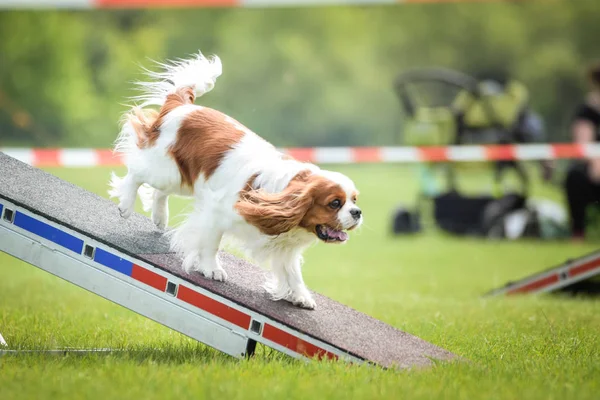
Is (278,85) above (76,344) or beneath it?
above

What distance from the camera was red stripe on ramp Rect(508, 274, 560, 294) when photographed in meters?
7.57

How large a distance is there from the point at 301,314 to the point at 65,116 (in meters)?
19.9

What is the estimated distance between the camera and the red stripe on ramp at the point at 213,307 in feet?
14.5

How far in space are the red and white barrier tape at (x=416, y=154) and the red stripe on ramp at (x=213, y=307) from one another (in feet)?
21.2

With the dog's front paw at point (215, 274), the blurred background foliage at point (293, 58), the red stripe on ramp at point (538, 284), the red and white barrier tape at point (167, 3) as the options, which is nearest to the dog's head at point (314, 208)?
the dog's front paw at point (215, 274)

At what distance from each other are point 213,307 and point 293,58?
24.2 meters

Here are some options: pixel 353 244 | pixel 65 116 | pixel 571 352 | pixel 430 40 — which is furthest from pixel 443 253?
pixel 430 40

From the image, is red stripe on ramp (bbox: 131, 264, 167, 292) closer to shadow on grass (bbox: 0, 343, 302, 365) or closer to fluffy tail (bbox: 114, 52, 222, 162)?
shadow on grass (bbox: 0, 343, 302, 365)

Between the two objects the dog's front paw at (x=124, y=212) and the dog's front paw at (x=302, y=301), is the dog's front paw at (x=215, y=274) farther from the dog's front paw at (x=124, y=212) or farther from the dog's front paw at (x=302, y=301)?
the dog's front paw at (x=124, y=212)

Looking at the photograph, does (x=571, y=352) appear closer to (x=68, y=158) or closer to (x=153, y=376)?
(x=153, y=376)

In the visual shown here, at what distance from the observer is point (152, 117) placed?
5.39 m

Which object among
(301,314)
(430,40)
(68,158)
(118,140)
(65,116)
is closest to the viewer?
(301,314)

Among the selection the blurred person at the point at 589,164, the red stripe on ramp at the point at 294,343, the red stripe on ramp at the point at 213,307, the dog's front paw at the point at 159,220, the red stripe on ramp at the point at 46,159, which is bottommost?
the red stripe on ramp at the point at 294,343

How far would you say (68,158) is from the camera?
11.1 meters
